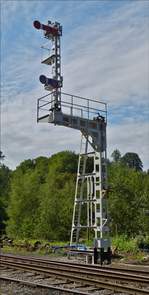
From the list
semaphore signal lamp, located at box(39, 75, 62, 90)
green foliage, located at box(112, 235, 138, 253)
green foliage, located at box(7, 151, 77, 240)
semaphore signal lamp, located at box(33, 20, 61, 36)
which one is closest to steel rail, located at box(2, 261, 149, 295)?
semaphore signal lamp, located at box(39, 75, 62, 90)

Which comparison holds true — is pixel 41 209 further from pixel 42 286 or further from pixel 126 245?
pixel 42 286

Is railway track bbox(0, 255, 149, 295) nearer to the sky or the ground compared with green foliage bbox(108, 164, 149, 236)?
nearer to the ground

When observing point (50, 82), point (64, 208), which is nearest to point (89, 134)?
point (50, 82)

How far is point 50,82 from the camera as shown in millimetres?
19719

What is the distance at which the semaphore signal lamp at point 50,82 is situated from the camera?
64.1 feet

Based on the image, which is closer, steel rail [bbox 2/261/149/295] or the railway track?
steel rail [bbox 2/261/149/295]

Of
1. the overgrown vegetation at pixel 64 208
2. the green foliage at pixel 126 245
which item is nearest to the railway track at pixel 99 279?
the green foliage at pixel 126 245

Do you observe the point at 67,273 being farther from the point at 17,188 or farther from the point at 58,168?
the point at 58,168

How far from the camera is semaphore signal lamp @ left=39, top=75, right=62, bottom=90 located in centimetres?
1953

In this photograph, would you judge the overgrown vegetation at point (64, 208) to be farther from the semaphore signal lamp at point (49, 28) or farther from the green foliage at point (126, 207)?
the semaphore signal lamp at point (49, 28)

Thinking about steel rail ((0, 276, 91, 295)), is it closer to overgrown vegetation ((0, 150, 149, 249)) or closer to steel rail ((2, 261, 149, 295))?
steel rail ((2, 261, 149, 295))

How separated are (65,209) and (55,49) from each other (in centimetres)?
1828

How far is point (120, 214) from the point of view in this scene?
32.2m

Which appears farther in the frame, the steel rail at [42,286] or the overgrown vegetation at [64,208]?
the overgrown vegetation at [64,208]
